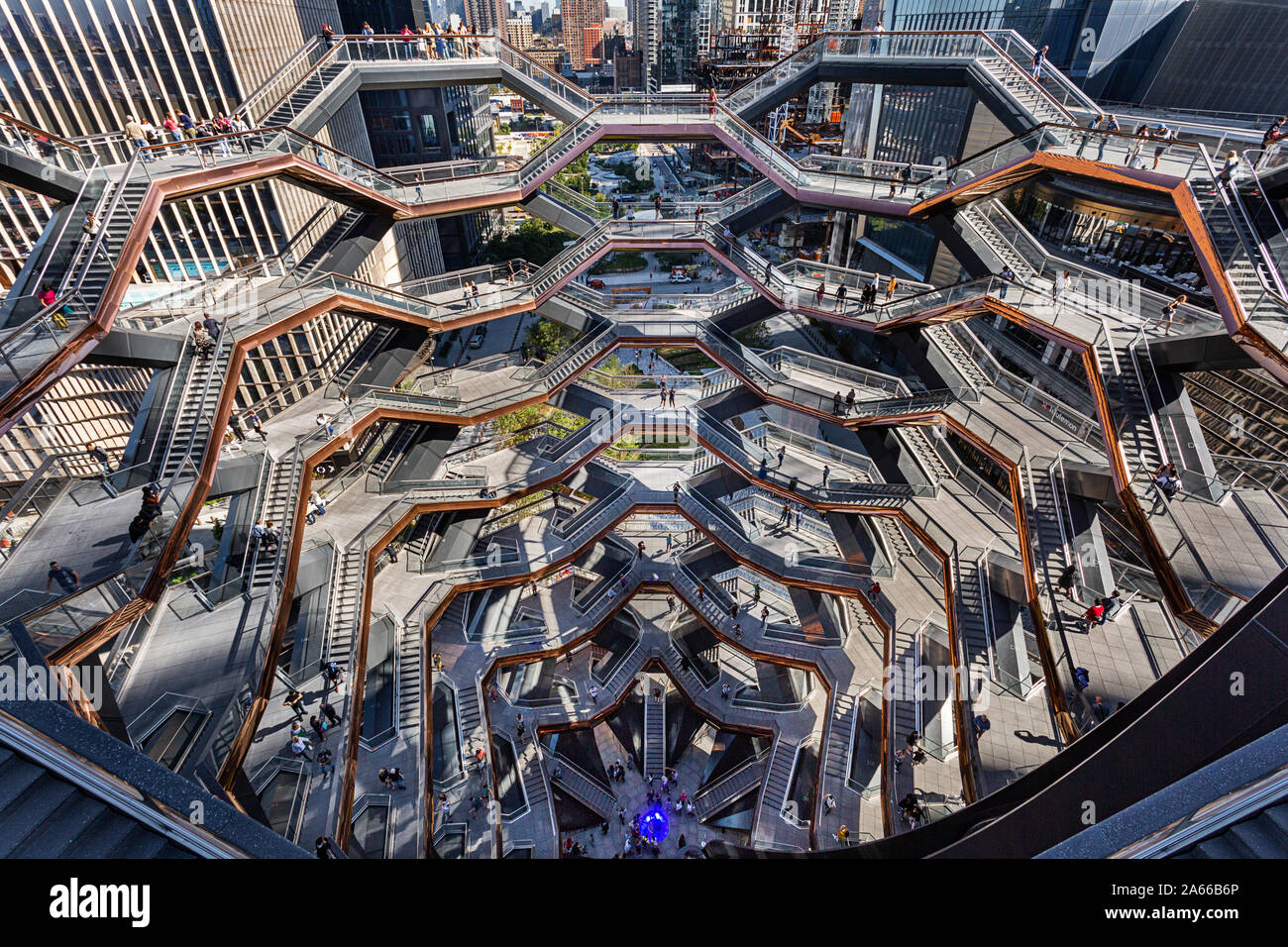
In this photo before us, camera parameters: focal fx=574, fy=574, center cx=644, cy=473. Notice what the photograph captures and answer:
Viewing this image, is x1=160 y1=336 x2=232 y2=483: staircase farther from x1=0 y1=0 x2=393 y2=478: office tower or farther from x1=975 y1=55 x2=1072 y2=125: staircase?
x1=975 y1=55 x2=1072 y2=125: staircase

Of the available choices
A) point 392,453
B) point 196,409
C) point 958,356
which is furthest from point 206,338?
point 958,356

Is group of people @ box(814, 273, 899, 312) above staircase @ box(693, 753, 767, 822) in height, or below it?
above

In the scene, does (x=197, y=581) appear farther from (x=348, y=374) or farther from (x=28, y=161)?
(x=28, y=161)

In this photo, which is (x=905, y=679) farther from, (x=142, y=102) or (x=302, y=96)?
(x=142, y=102)

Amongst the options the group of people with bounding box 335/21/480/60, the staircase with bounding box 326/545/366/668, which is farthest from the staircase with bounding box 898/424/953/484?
the group of people with bounding box 335/21/480/60

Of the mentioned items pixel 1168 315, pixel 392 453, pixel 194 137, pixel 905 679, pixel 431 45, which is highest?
pixel 431 45

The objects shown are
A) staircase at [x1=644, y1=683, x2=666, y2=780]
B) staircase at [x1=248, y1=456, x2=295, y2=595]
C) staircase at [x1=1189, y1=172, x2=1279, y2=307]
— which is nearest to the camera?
staircase at [x1=1189, y1=172, x2=1279, y2=307]

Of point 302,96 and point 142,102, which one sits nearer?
Answer: point 302,96

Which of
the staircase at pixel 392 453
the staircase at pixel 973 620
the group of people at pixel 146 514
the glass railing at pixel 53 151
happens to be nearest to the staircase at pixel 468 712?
the staircase at pixel 392 453
